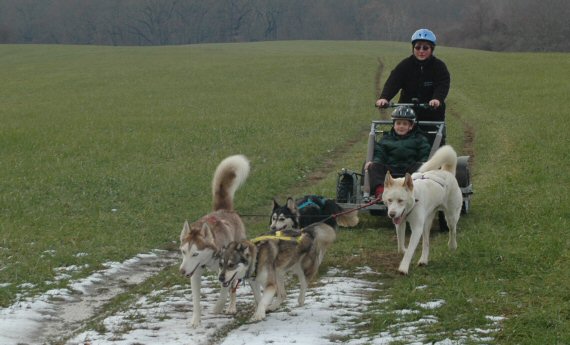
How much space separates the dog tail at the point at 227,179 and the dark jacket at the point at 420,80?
3872mm

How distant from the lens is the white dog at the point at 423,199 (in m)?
8.09

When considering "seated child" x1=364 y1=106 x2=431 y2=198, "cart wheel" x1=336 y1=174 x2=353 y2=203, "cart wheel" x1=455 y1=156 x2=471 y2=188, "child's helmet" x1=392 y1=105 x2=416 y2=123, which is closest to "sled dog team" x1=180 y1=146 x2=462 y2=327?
"cart wheel" x1=336 y1=174 x2=353 y2=203

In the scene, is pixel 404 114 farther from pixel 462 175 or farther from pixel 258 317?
pixel 258 317

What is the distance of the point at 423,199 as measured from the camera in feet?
27.5

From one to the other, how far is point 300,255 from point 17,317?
253 centimetres

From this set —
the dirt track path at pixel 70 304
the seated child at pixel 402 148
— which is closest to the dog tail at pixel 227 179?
the dirt track path at pixel 70 304

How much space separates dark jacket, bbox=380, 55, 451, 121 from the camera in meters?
11.4

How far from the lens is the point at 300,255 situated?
732cm

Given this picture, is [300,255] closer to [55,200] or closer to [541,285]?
[541,285]

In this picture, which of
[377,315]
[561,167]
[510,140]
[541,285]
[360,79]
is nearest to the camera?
[377,315]

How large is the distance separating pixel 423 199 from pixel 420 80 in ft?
11.5

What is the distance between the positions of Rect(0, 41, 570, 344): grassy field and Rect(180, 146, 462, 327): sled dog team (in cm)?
55

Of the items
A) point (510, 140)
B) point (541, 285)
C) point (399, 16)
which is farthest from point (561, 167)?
point (399, 16)

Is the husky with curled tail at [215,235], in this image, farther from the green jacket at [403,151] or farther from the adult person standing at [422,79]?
the adult person standing at [422,79]
